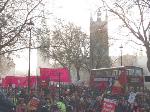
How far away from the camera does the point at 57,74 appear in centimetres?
3156

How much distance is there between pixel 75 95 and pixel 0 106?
1037cm

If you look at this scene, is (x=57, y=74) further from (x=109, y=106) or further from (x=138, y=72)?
(x=109, y=106)

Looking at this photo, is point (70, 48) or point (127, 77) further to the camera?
point (70, 48)

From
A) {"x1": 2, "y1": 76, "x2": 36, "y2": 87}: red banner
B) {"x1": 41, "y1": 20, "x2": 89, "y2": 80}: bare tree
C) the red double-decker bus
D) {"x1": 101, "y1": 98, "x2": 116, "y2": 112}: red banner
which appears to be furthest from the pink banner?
{"x1": 41, "y1": 20, "x2": 89, "y2": 80}: bare tree

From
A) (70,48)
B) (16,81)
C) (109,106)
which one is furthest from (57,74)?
(70,48)

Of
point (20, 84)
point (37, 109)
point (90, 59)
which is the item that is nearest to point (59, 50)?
point (90, 59)

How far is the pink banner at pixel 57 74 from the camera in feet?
103

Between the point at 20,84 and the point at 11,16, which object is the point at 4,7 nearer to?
the point at 11,16

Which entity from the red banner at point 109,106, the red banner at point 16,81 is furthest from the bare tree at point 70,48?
the red banner at point 109,106

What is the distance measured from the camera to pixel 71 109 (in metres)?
23.5

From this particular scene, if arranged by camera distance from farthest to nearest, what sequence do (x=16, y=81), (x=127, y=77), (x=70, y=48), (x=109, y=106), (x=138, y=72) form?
(x=70, y=48) → (x=16, y=81) → (x=138, y=72) → (x=127, y=77) → (x=109, y=106)

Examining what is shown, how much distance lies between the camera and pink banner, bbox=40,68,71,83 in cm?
3135

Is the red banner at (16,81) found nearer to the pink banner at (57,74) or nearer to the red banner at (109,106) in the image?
the pink banner at (57,74)

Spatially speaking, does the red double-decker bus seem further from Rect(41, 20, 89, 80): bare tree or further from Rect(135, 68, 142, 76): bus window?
Rect(41, 20, 89, 80): bare tree
